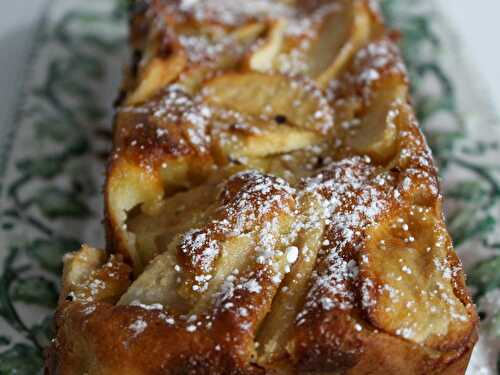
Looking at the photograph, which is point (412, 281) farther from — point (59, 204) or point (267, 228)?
point (59, 204)

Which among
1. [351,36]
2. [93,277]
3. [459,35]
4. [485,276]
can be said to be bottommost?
[485,276]

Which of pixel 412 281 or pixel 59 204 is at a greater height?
pixel 412 281

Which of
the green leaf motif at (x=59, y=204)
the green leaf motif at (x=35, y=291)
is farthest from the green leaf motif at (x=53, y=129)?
the green leaf motif at (x=35, y=291)

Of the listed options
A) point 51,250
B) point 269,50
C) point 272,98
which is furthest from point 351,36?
point 51,250

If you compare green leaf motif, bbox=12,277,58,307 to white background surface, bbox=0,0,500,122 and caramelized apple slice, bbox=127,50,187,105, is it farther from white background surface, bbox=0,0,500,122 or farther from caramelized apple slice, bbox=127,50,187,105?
white background surface, bbox=0,0,500,122

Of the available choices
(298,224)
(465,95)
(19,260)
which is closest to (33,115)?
(19,260)

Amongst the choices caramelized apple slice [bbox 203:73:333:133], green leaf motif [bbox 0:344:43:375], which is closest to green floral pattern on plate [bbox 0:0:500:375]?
green leaf motif [bbox 0:344:43:375]

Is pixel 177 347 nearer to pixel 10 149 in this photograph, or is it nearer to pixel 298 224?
pixel 298 224
